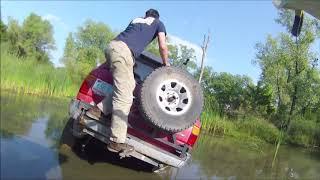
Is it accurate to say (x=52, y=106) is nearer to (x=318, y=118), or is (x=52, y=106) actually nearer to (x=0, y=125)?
(x=0, y=125)

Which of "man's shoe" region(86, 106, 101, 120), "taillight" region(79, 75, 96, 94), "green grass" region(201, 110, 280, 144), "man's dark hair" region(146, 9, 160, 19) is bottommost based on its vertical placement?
"green grass" region(201, 110, 280, 144)

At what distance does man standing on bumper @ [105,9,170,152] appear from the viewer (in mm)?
5215

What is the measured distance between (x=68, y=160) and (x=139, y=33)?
8.36 feet

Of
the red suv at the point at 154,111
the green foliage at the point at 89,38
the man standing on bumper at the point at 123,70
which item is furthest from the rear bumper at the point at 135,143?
A: the green foliage at the point at 89,38

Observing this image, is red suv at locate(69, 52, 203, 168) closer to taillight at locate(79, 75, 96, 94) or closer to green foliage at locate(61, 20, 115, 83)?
taillight at locate(79, 75, 96, 94)

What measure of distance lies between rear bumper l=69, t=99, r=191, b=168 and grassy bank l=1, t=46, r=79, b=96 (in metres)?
5.52

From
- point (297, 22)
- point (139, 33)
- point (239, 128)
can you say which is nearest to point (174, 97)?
point (139, 33)

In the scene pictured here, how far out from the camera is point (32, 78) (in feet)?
42.9

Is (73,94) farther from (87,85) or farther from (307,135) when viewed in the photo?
(307,135)

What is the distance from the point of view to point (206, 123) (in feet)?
59.5

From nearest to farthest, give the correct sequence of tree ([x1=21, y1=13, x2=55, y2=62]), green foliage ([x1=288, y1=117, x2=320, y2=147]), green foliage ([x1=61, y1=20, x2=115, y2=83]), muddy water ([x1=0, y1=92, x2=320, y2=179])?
muddy water ([x1=0, y1=92, x2=320, y2=179]) < green foliage ([x1=288, y1=117, x2=320, y2=147]) < tree ([x1=21, y1=13, x2=55, y2=62]) < green foliage ([x1=61, y1=20, x2=115, y2=83])

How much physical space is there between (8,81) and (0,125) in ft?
13.6

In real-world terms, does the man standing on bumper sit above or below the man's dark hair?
below

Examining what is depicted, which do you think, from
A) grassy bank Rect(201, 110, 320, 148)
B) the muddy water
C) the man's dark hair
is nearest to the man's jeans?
the man's dark hair
